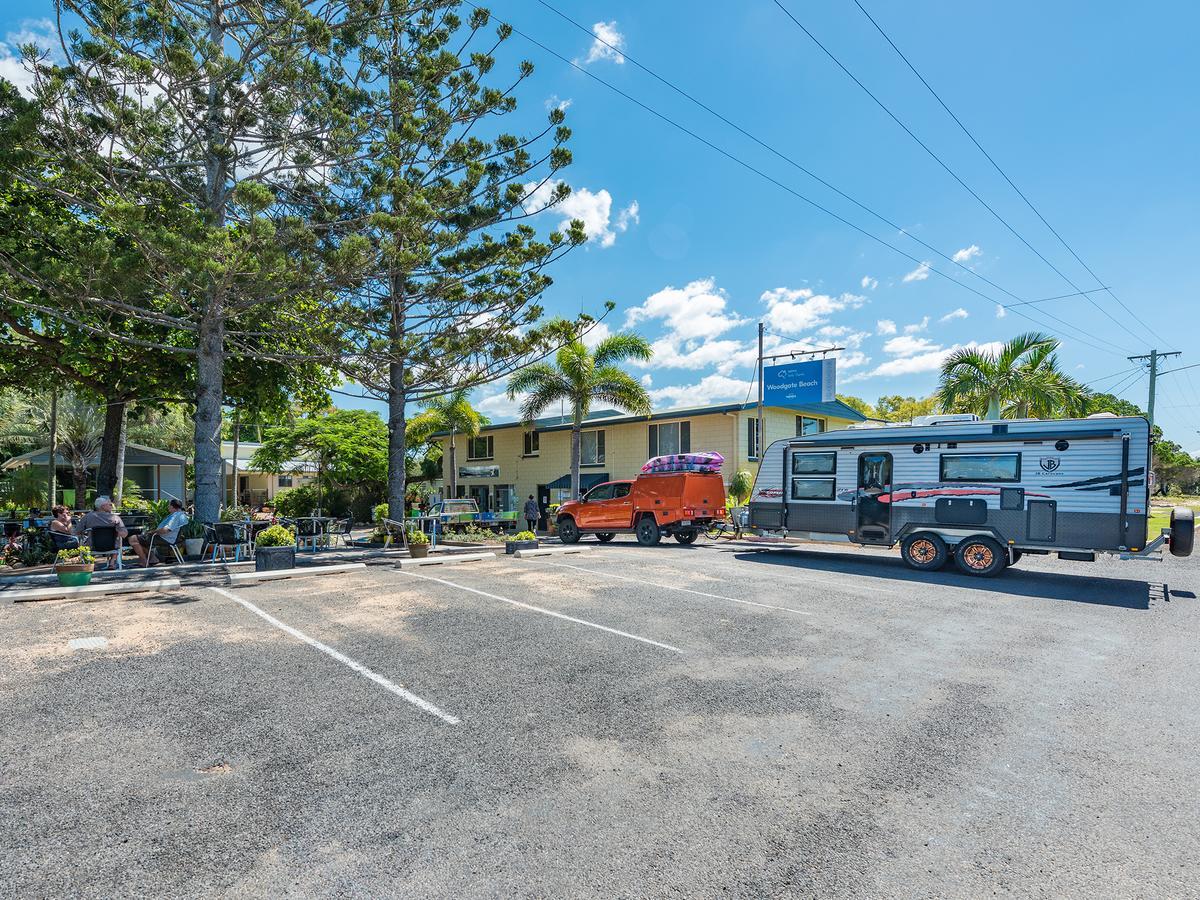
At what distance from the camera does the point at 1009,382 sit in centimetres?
2162

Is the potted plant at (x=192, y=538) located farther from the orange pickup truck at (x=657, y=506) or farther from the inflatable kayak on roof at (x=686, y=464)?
the inflatable kayak on roof at (x=686, y=464)

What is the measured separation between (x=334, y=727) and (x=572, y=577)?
270 inches

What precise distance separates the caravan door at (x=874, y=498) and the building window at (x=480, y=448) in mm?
24752

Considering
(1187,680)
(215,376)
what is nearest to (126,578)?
(215,376)

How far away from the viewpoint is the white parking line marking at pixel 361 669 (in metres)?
4.96

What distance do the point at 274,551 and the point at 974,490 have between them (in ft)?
43.0

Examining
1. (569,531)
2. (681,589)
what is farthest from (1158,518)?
(681,589)

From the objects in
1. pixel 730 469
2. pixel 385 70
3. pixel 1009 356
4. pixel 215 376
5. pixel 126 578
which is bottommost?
pixel 126 578

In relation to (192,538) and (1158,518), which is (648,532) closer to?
(192,538)

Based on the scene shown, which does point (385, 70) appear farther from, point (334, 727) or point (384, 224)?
point (334, 727)

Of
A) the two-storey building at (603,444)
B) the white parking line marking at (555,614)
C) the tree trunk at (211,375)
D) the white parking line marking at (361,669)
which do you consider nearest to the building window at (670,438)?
the two-storey building at (603,444)

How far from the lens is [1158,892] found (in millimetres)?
2926

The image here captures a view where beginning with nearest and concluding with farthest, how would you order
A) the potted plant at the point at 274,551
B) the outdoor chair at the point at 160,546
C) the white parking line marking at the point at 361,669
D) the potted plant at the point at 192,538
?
the white parking line marking at the point at 361,669 < the potted plant at the point at 274,551 < the outdoor chair at the point at 160,546 < the potted plant at the point at 192,538

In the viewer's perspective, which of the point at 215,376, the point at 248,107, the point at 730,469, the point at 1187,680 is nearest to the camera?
the point at 1187,680
